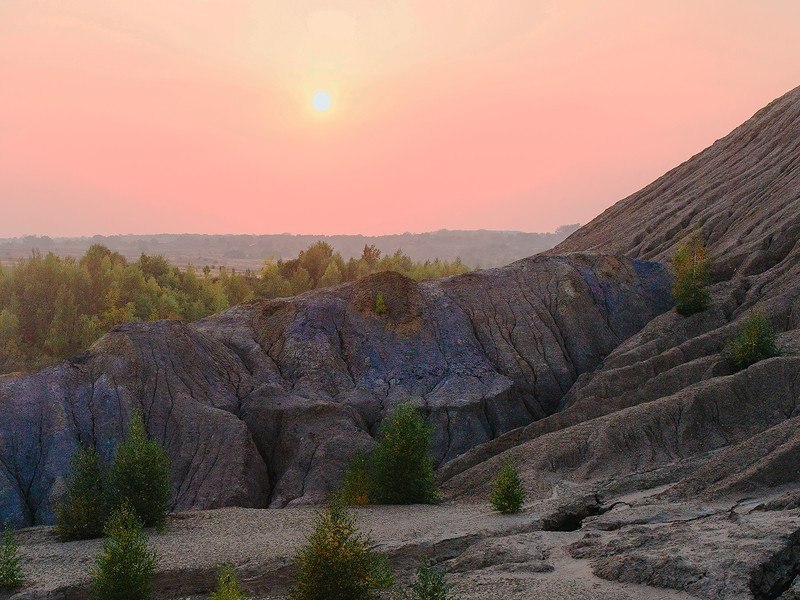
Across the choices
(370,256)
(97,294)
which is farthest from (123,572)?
(370,256)

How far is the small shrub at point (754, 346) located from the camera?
3288cm

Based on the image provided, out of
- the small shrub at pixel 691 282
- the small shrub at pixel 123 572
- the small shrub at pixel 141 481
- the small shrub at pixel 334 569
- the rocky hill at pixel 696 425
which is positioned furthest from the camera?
the small shrub at pixel 691 282

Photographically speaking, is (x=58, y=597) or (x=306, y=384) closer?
(x=58, y=597)

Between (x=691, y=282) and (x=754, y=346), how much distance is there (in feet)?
27.1

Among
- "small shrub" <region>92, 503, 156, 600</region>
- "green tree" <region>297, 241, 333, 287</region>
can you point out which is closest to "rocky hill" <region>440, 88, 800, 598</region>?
"small shrub" <region>92, 503, 156, 600</region>

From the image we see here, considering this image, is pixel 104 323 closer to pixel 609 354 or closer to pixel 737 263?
pixel 609 354

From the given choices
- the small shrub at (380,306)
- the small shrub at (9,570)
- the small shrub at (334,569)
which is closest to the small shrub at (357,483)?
the small shrub at (334,569)

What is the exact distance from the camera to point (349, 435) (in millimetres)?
34156

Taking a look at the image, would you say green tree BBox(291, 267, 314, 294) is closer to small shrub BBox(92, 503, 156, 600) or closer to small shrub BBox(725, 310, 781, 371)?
small shrub BBox(725, 310, 781, 371)

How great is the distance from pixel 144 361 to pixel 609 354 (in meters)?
21.2

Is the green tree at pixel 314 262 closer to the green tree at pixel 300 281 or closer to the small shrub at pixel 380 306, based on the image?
the green tree at pixel 300 281

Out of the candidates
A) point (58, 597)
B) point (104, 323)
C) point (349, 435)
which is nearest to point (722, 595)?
point (58, 597)

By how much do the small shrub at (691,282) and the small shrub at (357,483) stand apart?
18461 millimetres

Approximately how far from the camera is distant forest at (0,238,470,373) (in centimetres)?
6388
